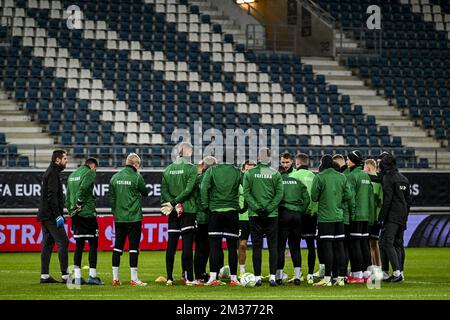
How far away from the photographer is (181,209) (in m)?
15.7

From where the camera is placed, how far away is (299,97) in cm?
3431

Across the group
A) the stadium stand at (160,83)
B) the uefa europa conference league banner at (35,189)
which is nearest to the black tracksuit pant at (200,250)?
the uefa europa conference league banner at (35,189)

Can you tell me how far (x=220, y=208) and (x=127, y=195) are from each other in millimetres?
1563

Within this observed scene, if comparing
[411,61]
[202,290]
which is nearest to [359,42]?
[411,61]

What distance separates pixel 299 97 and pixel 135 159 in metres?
19.1

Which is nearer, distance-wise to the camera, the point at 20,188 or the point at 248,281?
the point at 248,281

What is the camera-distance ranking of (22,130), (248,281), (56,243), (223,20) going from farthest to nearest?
(223,20) < (22,130) < (56,243) < (248,281)

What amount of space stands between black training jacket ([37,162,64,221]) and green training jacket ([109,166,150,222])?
1053 mm

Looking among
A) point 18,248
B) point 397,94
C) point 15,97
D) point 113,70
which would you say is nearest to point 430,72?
point 397,94

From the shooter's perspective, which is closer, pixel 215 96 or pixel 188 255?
pixel 188 255

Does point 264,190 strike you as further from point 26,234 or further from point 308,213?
point 26,234

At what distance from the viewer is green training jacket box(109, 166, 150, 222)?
15656 mm
